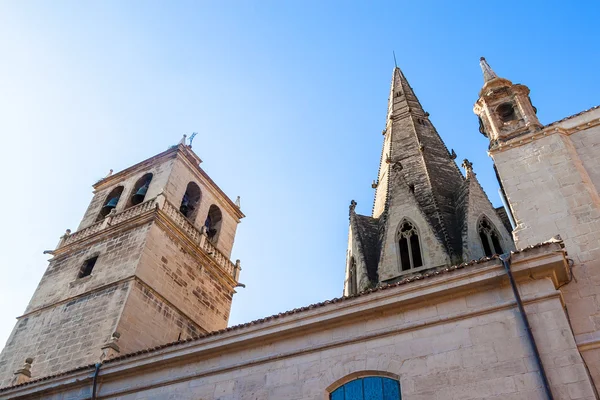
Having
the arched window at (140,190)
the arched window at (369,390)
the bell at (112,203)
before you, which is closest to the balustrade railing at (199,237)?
the arched window at (140,190)

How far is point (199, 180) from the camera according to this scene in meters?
20.2

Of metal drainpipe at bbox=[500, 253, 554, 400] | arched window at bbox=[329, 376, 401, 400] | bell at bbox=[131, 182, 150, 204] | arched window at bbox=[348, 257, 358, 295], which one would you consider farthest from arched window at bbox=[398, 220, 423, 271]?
bell at bbox=[131, 182, 150, 204]

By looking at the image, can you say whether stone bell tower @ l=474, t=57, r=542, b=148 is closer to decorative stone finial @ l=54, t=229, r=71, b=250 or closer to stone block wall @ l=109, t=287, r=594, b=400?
stone block wall @ l=109, t=287, r=594, b=400

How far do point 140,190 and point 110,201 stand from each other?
5.14 feet

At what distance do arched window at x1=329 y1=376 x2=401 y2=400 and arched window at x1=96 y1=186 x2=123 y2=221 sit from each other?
13.9 meters

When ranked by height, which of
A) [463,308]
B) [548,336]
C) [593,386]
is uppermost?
[463,308]

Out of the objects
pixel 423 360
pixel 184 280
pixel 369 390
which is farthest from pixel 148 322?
pixel 423 360

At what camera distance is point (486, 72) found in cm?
1397

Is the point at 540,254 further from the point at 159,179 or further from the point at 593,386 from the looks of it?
the point at 159,179

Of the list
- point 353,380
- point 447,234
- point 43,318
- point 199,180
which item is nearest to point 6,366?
point 43,318

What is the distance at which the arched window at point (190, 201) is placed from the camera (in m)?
19.2

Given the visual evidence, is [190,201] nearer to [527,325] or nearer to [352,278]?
[352,278]

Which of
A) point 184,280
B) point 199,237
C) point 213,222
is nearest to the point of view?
point 184,280

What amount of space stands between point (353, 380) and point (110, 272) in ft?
32.6
